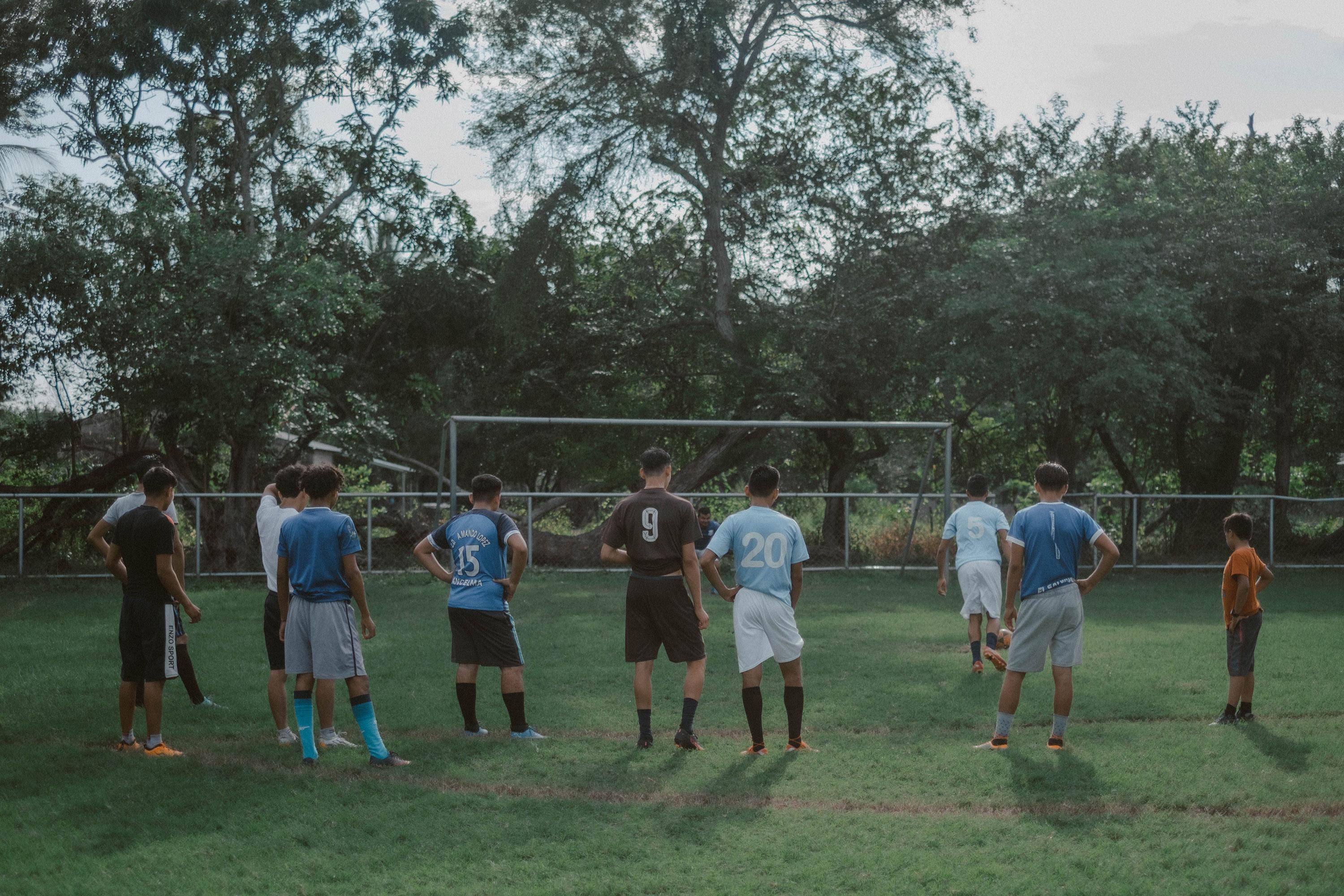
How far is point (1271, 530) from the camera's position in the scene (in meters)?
20.5

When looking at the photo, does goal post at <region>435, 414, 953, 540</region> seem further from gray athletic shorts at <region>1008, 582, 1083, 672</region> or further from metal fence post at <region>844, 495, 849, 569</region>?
gray athletic shorts at <region>1008, 582, 1083, 672</region>

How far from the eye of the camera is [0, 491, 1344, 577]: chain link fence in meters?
18.7

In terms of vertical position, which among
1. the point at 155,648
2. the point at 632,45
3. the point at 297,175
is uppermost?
the point at 632,45

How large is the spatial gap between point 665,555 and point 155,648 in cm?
319

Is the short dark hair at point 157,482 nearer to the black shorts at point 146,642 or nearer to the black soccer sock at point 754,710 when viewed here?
the black shorts at point 146,642

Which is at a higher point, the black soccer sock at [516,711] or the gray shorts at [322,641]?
the gray shorts at [322,641]

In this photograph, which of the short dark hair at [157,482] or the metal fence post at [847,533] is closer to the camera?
the short dark hair at [157,482]

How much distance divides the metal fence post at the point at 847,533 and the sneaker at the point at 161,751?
566 inches

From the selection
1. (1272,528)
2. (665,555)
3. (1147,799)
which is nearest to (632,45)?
(1272,528)

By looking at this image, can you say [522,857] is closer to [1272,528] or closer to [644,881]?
[644,881]

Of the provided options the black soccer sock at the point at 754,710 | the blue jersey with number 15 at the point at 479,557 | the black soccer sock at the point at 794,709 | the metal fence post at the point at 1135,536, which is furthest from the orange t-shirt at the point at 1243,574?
the metal fence post at the point at 1135,536

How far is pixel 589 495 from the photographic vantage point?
1977cm

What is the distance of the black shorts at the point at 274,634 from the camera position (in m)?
7.49

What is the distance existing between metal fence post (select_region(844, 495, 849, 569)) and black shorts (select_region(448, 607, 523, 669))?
1320 cm
